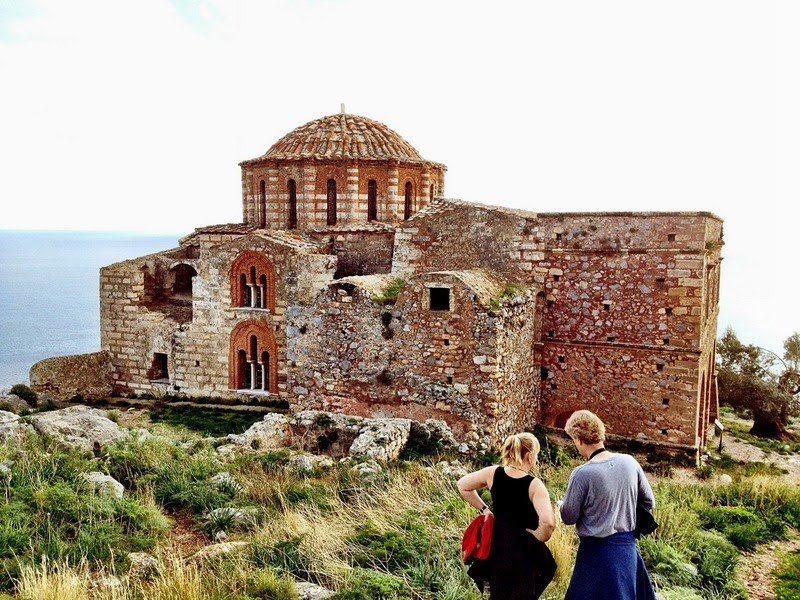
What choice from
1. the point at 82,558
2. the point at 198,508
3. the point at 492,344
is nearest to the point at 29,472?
the point at 198,508

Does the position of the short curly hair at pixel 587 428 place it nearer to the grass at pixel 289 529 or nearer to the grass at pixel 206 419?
the grass at pixel 289 529

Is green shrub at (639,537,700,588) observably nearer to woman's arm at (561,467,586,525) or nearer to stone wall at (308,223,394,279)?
woman's arm at (561,467,586,525)

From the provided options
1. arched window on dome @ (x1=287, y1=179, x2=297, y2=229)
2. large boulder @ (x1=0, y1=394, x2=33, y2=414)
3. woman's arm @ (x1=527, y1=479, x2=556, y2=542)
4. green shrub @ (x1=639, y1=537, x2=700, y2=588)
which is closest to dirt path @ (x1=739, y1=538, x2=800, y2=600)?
green shrub @ (x1=639, y1=537, x2=700, y2=588)

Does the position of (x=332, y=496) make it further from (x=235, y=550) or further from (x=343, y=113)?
(x=343, y=113)

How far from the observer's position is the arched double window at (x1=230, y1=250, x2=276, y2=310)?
59.0 feet

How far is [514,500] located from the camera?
14.8ft

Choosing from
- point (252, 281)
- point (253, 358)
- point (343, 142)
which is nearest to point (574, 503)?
point (252, 281)

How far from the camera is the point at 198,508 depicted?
320 inches

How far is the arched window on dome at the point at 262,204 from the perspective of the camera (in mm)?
19970

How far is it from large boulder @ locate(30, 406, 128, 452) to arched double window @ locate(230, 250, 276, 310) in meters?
7.23

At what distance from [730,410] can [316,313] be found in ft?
50.3

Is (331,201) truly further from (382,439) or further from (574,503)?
(574,503)

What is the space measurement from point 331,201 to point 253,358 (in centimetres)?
528

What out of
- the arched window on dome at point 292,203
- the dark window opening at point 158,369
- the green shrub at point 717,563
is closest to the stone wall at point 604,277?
the arched window on dome at point 292,203
